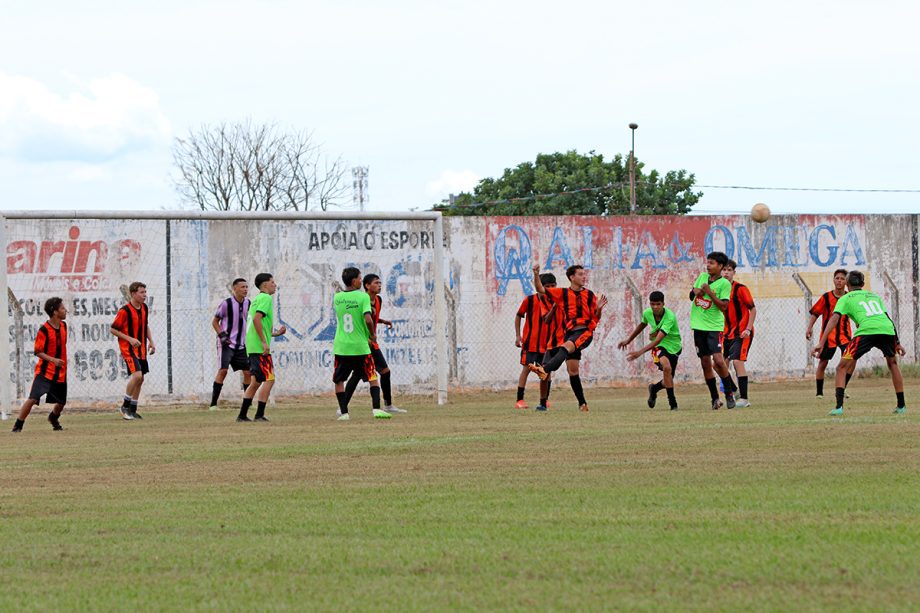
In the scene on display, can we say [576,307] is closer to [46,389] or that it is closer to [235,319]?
[235,319]

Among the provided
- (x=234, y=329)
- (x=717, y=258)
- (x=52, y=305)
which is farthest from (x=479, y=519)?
(x=234, y=329)

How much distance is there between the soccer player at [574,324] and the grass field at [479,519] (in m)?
3.70

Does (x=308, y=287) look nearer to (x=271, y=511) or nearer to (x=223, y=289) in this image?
(x=223, y=289)

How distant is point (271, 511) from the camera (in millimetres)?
8555

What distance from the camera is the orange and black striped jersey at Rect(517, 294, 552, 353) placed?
63.9 feet

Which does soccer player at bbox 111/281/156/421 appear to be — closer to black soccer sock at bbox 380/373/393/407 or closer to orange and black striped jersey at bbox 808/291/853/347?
black soccer sock at bbox 380/373/393/407

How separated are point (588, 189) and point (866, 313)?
5115cm

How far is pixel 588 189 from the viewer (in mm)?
66125

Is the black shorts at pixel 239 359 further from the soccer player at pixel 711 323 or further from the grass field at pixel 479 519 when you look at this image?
the soccer player at pixel 711 323

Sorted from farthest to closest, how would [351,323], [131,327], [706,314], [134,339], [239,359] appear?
1. [239,359]
2. [131,327]
3. [134,339]
4. [706,314]
5. [351,323]

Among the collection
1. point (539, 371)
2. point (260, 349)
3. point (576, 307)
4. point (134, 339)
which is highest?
point (576, 307)

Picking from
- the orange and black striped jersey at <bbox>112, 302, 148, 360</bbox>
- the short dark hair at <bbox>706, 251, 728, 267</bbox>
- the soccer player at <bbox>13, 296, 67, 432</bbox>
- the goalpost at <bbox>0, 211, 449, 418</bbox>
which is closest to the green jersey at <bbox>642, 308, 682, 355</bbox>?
the short dark hair at <bbox>706, 251, 728, 267</bbox>

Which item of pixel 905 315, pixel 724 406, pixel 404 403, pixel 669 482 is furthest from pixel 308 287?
pixel 669 482

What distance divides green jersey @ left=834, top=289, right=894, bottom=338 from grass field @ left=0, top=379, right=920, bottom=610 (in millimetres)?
1056
